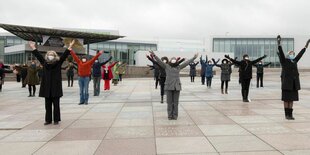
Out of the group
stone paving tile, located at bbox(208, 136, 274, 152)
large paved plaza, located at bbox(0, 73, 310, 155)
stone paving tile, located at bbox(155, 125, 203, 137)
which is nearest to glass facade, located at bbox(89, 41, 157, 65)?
large paved plaza, located at bbox(0, 73, 310, 155)

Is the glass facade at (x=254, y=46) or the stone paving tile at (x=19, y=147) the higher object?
the glass facade at (x=254, y=46)

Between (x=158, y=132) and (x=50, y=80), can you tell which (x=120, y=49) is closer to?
(x=50, y=80)

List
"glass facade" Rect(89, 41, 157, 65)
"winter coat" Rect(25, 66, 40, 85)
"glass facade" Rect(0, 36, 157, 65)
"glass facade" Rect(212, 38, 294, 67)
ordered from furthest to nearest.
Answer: "glass facade" Rect(212, 38, 294, 67), "glass facade" Rect(89, 41, 157, 65), "glass facade" Rect(0, 36, 157, 65), "winter coat" Rect(25, 66, 40, 85)

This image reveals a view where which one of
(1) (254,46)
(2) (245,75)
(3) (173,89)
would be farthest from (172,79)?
(1) (254,46)

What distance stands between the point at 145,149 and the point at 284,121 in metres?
4.02

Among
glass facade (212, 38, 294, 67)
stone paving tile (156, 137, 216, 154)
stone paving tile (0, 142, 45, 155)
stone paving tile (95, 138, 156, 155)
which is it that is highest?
glass facade (212, 38, 294, 67)

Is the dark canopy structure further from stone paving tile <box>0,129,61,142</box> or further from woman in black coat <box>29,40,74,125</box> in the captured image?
stone paving tile <box>0,129,61,142</box>

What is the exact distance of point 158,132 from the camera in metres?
6.39

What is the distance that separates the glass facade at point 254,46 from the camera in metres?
79.8

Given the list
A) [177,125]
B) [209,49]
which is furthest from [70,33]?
[209,49]

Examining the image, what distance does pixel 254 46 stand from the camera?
267 feet

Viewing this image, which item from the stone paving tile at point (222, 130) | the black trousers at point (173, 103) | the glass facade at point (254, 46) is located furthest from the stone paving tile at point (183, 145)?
the glass facade at point (254, 46)

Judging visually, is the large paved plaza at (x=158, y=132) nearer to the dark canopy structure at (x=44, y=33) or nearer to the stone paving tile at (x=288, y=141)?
the stone paving tile at (x=288, y=141)

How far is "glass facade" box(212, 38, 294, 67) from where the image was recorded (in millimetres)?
Answer: 79750
